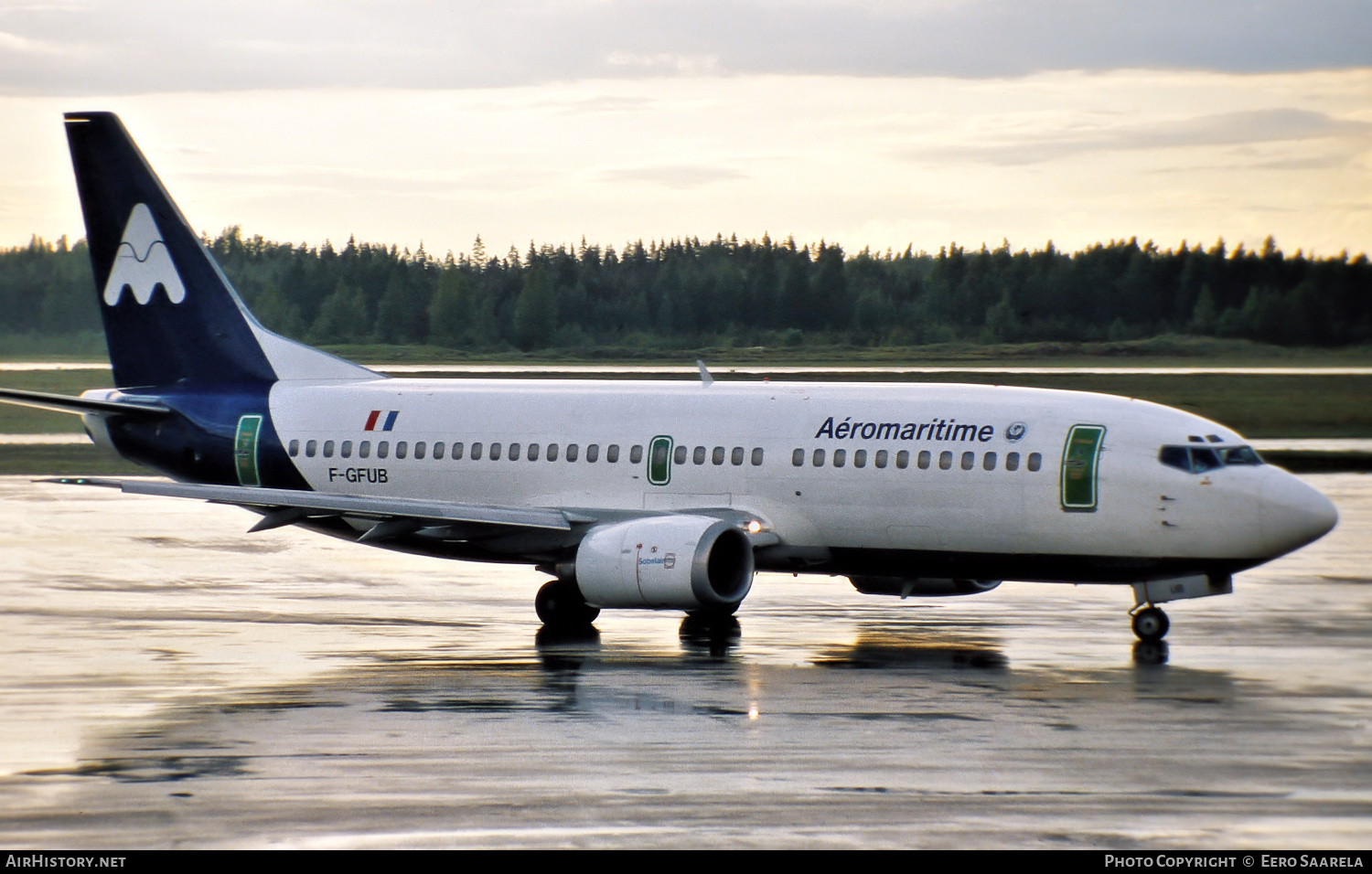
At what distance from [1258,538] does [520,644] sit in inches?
384

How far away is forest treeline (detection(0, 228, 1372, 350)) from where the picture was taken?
81125 mm

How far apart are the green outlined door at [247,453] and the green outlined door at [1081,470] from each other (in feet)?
44.9

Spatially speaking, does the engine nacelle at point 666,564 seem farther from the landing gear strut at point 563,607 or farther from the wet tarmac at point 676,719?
the landing gear strut at point 563,607

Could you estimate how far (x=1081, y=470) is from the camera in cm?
2306

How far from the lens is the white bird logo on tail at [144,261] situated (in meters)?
30.9

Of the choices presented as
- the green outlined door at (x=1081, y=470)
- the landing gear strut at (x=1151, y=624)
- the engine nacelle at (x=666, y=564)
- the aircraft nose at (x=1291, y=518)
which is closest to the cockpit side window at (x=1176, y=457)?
the green outlined door at (x=1081, y=470)

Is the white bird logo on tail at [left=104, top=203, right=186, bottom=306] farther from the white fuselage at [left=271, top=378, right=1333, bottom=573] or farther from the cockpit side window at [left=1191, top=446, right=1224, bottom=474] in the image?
the cockpit side window at [left=1191, top=446, right=1224, bottom=474]

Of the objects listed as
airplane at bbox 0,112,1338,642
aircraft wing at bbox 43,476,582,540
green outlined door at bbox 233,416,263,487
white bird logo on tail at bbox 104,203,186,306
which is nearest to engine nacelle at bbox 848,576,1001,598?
airplane at bbox 0,112,1338,642

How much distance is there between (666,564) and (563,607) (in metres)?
2.71

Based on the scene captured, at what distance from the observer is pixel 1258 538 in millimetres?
22156

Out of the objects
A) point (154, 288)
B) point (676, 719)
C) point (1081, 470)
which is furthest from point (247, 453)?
point (1081, 470)

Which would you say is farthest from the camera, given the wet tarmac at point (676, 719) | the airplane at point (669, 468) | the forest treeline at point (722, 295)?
the forest treeline at point (722, 295)

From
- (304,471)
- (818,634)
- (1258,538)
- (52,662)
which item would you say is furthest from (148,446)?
(1258,538)

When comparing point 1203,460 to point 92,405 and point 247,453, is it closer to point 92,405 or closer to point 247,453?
point 247,453
